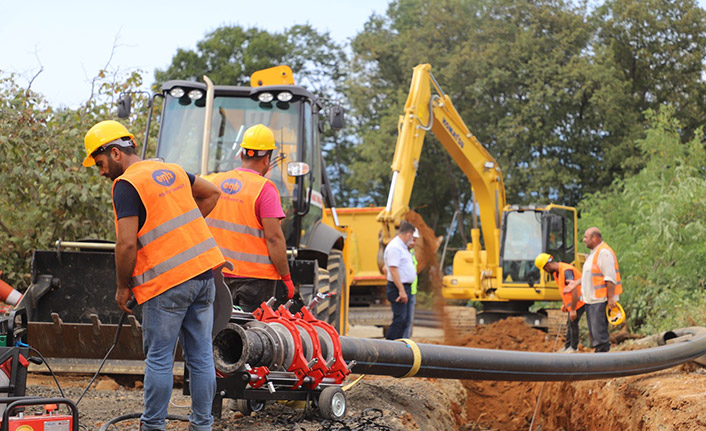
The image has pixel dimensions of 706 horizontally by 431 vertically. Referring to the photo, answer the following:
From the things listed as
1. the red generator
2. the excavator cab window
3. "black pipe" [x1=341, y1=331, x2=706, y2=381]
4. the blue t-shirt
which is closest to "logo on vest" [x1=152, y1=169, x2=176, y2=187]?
the blue t-shirt

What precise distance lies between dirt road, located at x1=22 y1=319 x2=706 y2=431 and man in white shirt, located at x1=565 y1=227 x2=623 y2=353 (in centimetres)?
57

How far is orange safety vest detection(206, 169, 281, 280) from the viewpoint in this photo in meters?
5.81

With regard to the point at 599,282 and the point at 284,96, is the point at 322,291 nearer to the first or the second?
the point at 284,96

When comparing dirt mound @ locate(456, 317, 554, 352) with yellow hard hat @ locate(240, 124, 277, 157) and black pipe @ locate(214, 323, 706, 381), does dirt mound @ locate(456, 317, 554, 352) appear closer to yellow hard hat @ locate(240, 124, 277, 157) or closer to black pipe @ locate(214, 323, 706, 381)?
black pipe @ locate(214, 323, 706, 381)

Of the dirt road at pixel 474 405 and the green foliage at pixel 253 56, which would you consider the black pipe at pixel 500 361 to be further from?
the green foliage at pixel 253 56

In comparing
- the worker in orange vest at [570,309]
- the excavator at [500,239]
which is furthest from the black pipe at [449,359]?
the excavator at [500,239]

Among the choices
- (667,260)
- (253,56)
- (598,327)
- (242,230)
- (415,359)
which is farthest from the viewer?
(253,56)

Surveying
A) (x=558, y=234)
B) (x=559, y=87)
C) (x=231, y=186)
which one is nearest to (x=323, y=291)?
(x=231, y=186)

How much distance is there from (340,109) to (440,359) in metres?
3.77

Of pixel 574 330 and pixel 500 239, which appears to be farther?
pixel 500 239

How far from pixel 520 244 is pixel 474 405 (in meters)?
6.05

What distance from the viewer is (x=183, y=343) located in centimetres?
463

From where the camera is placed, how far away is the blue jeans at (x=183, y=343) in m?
4.41

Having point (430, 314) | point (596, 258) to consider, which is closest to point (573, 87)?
point (430, 314)
